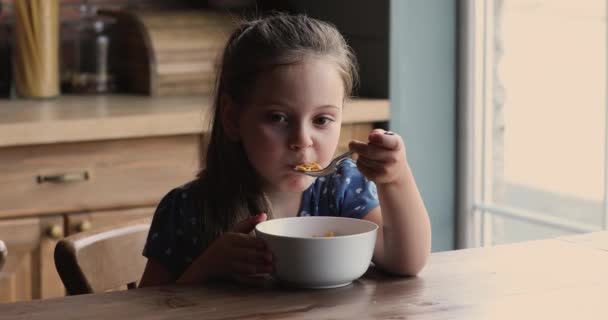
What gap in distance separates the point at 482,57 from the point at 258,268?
1.55 m

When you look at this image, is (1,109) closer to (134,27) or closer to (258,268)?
(134,27)

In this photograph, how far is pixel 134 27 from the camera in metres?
2.67

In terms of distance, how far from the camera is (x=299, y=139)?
1.19 metres

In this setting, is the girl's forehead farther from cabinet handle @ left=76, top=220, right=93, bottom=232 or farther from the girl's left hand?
cabinet handle @ left=76, top=220, right=93, bottom=232

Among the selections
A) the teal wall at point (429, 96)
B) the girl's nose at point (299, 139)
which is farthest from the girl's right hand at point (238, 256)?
the teal wall at point (429, 96)

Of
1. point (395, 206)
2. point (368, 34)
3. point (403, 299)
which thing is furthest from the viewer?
point (368, 34)

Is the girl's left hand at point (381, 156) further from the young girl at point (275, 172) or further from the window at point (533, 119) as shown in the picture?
the window at point (533, 119)

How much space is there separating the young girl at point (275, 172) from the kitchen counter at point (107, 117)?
58 centimetres

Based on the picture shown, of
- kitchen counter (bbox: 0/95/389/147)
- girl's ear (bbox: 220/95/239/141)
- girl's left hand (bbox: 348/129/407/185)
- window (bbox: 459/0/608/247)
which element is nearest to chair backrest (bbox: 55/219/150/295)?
girl's ear (bbox: 220/95/239/141)

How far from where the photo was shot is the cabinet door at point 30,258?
2170 mm

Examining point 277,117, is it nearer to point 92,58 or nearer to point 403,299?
point 403,299

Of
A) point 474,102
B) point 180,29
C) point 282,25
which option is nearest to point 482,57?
point 474,102

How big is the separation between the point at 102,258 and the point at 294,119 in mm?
350

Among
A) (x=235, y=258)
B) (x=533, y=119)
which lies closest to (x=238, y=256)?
(x=235, y=258)
